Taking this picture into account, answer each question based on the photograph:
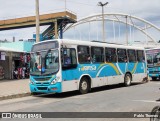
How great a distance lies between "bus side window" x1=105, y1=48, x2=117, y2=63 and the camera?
19.7 metres

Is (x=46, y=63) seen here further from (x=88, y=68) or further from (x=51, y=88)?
(x=88, y=68)

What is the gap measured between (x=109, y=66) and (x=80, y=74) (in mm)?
3280

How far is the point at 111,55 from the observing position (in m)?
20.2

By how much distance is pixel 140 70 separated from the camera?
23.7 metres

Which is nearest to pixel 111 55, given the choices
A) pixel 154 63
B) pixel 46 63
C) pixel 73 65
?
pixel 73 65

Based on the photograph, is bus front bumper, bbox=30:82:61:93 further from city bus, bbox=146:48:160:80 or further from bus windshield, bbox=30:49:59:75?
city bus, bbox=146:48:160:80

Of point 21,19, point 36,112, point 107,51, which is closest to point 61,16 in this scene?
point 21,19

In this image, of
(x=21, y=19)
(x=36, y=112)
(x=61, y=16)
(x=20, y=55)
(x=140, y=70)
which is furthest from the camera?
(x=21, y=19)

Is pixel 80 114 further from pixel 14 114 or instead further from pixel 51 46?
pixel 51 46

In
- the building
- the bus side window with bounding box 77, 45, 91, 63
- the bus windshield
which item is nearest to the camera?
the bus windshield

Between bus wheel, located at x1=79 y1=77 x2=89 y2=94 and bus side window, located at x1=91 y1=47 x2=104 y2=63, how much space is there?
4.41 feet

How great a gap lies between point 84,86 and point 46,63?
2.77 metres

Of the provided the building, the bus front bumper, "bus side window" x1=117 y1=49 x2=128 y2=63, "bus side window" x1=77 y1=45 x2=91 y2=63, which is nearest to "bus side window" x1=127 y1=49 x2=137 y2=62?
"bus side window" x1=117 y1=49 x2=128 y2=63

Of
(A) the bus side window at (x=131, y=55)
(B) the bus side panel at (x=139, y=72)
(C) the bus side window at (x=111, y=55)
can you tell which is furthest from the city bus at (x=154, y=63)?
(C) the bus side window at (x=111, y=55)
